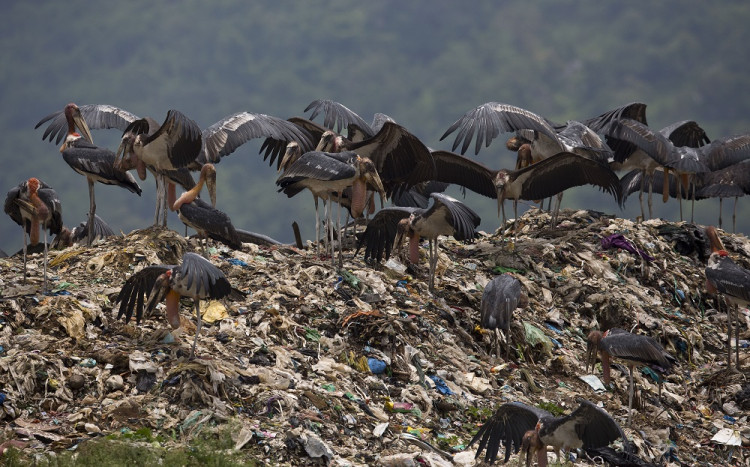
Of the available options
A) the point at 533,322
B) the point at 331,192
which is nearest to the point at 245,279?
the point at 331,192

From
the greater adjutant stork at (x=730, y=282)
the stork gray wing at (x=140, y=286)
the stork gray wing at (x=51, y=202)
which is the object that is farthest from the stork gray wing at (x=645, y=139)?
the stork gray wing at (x=140, y=286)

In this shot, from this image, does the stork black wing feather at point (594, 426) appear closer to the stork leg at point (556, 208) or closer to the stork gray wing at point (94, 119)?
the stork leg at point (556, 208)

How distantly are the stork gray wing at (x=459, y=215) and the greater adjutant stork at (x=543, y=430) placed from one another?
11.0 feet

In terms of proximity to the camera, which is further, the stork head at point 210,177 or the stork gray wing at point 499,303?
the stork head at point 210,177

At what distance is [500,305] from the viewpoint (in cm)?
1131

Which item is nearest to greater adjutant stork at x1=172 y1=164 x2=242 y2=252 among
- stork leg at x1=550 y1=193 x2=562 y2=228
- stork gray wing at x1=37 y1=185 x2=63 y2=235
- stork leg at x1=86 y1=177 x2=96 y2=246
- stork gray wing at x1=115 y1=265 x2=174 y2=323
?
stork gray wing at x1=37 y1=185 x2=63 y2=235

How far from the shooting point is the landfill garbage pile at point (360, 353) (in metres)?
8.41

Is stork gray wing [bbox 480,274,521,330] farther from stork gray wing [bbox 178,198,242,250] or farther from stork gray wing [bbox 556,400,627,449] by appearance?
stork gray wing [bbox 556,400,627,449]

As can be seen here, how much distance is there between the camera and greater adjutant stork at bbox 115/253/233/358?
28.3 ft

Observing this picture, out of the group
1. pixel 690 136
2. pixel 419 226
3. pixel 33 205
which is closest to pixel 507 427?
pixel 419 226

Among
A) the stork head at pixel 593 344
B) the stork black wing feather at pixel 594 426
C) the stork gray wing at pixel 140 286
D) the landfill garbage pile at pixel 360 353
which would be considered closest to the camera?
the stork black wing feather at pixel 594 426

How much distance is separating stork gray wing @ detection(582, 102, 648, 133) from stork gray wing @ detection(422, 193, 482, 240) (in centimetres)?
525

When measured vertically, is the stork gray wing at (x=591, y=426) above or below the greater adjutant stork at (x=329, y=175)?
below

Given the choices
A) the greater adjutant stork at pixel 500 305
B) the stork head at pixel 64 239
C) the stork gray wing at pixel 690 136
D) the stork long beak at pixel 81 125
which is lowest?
the greater adjutant stork at pixel 500 305
